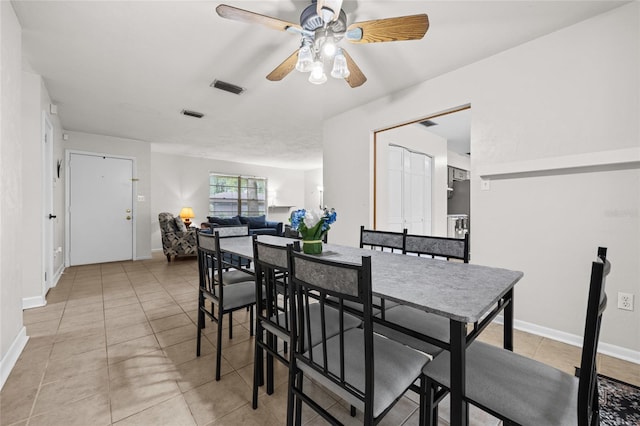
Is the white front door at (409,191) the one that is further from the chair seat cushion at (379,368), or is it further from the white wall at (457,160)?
the chair seat cushion at (379,368)

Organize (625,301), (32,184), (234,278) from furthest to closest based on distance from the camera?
(32,184)
(234,278)
(625,301)

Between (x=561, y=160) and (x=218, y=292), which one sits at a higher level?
(x=561, y=160)

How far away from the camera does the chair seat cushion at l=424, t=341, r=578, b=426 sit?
80 centimetres

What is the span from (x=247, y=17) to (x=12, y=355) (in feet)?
8.81

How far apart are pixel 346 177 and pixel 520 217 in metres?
2.09

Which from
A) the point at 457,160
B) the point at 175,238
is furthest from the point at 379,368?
the point at 457,160

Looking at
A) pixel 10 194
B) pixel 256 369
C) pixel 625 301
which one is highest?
pixel 10 194

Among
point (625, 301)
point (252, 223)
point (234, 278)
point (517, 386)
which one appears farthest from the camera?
point (252, 223)

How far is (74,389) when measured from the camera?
1591 mm

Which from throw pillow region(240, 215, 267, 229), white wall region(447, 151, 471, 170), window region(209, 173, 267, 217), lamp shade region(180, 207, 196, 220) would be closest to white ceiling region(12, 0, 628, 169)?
lamp shade region(180, 207, 196, 220)

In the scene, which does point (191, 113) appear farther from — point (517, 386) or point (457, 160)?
point (457, 160)

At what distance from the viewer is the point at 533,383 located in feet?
2.95

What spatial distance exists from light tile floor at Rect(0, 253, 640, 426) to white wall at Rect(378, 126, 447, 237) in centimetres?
194

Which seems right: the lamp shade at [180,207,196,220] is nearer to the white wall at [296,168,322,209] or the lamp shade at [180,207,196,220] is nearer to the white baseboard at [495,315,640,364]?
the white wall at [296,168,322,209]
